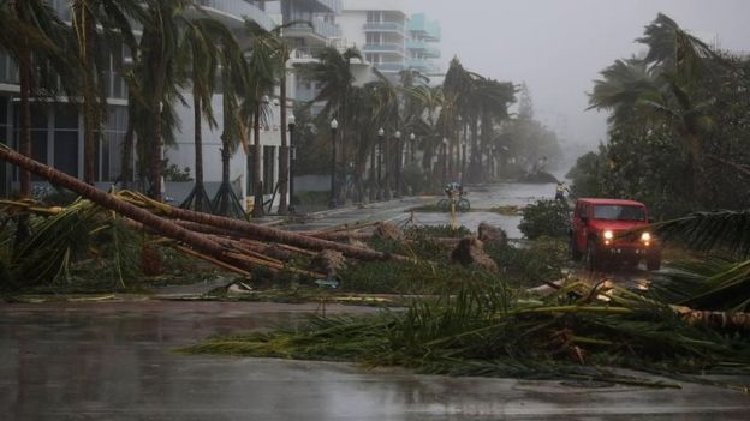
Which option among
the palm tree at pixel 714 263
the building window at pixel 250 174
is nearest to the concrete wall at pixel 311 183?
the building window at pixel 250 174

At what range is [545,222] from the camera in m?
39.6

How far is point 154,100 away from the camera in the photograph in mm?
37219

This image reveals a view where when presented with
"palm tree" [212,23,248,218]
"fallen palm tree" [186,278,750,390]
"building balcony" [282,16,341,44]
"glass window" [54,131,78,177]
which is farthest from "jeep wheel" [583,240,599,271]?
"building balcony" [282,16,341,44]

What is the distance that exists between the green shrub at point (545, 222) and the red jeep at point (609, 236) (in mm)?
9282

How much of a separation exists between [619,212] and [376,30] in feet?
520

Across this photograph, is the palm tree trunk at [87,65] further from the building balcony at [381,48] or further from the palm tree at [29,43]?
the building balcony at [381,48]

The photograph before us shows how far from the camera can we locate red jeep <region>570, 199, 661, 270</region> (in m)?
26.7

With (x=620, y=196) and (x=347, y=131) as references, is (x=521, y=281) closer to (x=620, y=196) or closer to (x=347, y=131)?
(x=620, y=196)

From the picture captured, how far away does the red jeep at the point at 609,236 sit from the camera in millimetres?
26734

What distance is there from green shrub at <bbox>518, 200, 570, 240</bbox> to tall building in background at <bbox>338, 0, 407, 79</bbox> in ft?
463

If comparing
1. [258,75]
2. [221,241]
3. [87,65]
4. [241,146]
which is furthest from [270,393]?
[241,146]

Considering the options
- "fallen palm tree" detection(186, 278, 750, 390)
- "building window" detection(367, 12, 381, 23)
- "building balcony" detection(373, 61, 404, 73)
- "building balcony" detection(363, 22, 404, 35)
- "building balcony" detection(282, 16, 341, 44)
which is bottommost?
"fallen palm tree" detection(186, 278, 750, 390)

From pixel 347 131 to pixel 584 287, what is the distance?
231ft

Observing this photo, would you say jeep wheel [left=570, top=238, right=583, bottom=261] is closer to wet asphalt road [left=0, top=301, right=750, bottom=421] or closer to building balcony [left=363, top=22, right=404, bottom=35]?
wet asphalt road [left=0, top=301, right=750, bottom=421]
